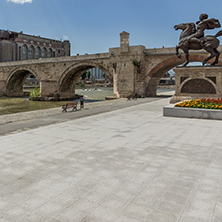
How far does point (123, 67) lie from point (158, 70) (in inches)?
165

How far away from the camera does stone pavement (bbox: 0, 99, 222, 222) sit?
9.41 feet

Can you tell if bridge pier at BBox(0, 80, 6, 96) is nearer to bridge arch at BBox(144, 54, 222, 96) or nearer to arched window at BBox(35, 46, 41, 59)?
bridge arch at BBox(144, 54, 222, 96)

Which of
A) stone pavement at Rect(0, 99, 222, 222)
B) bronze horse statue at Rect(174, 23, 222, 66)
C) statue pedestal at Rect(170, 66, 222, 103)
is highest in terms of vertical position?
bronze horse statue at Rect(174, 23, 222, 66)

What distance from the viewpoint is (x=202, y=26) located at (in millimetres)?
12906

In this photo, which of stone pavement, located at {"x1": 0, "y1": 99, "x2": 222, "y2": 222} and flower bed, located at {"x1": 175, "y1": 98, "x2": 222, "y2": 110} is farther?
flower bed, located at {"x1": 175, "y1": 98, "x2": 222, "y2": 110}

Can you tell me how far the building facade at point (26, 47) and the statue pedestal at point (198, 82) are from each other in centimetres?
6721

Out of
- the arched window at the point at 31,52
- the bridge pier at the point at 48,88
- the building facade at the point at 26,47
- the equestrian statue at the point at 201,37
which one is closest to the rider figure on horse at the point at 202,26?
the equestrian statue at the point at 201,37

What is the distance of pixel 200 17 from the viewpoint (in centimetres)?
1295

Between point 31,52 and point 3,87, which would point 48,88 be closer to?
point 3,87

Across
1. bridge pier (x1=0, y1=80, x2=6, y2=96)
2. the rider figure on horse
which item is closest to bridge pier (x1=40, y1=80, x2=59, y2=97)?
bridge pier (x1=0, y1=80, x2=6, y2=96)

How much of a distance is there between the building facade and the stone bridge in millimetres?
40107

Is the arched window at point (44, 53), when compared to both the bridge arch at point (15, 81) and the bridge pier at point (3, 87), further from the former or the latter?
the bridge pier at point (3, 87)

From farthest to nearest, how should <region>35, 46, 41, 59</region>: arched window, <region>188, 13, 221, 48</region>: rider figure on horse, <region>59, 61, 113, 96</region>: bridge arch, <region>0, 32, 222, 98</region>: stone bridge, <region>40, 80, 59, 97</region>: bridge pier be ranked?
<region>35, 46, 41, 59</region>: arched window, <region>40, 80, 59, 97</region>: bridge pier, <region>59, 61, 113, 96</region>: bridge arch, <region>0, 32, 222, 98</region>: stone bridge, <region>188, 13, 221, 48</region>: rider figure on horse

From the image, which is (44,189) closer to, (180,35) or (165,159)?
(165,159)
